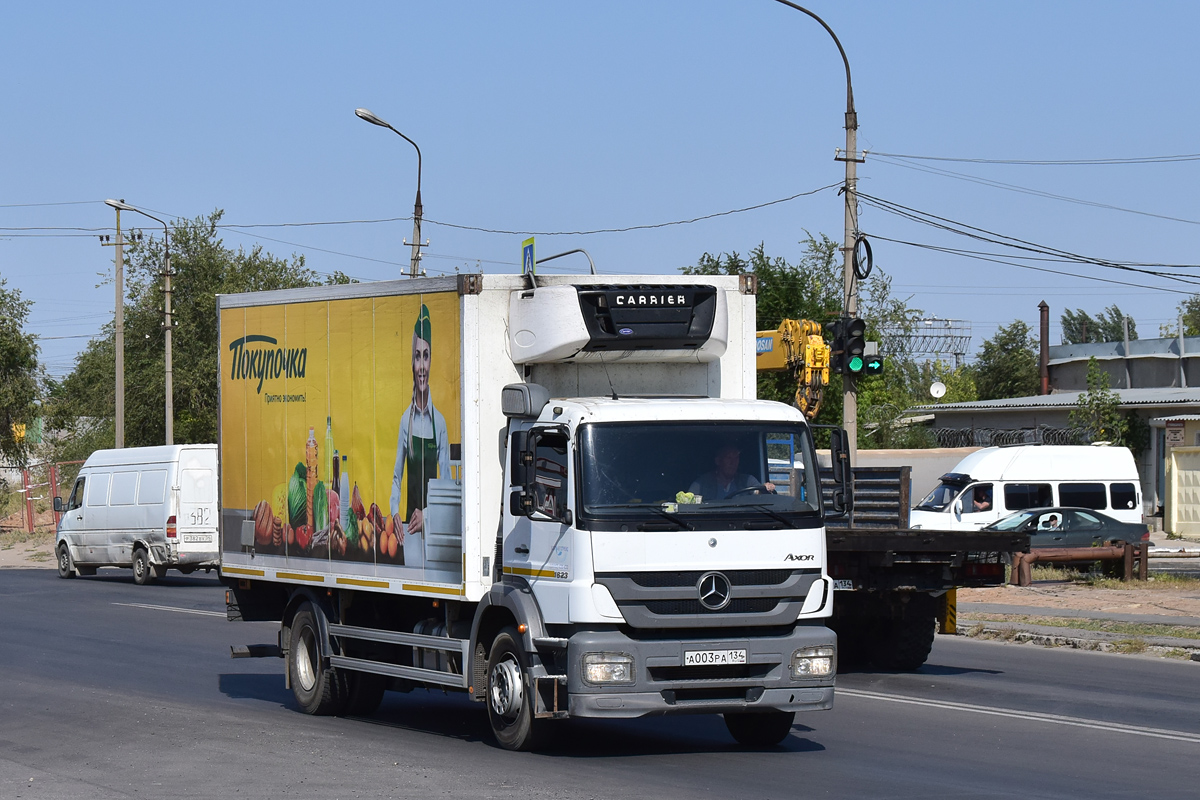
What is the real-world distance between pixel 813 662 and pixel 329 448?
4.51 meters

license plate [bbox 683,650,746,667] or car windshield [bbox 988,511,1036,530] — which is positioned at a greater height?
car windshield [bbox 988,511,1036,530]

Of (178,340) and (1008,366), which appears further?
(1008,366)

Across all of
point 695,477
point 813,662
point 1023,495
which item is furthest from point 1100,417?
point 695,477

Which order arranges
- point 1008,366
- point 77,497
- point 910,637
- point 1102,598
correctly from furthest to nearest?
point 1008,366, point 77,497, point 1102,598, point 910,637

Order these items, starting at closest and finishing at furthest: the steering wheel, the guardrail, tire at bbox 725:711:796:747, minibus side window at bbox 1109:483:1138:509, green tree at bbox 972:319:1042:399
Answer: the steering wheel, tire at bbox 725:711:796:747, the guardrail, minibus side window at bbox 1109:483:1138:509, green tree at bbox 972:319:1042:399

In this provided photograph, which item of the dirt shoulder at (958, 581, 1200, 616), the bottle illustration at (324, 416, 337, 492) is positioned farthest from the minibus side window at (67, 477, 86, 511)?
the bottle illustration at (324, 416, 337, 492)

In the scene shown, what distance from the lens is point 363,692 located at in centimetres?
1230

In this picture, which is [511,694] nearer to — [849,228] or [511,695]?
[511,695]

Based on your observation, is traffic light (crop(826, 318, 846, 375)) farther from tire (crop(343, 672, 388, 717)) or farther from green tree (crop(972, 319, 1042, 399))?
green tree (crop(972, 319, 1042, 399))

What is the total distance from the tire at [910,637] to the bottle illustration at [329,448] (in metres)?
6.12

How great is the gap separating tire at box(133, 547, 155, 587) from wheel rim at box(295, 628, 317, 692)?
1825cm

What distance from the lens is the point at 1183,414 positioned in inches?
1788

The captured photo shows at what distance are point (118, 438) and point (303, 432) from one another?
34420 millimetres

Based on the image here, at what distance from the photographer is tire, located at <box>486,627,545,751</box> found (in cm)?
959
